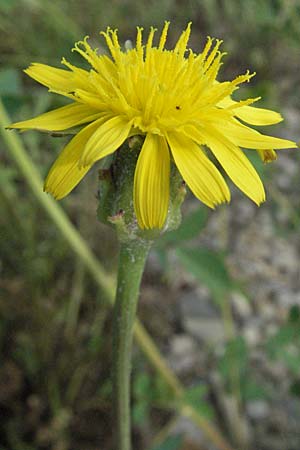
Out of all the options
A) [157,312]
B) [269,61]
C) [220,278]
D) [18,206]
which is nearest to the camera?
[220,278]

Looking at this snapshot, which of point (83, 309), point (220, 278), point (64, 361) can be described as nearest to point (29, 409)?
point (64, 361)

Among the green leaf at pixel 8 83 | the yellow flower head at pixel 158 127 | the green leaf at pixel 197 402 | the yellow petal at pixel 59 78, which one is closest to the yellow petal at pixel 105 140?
the yellow flower head at pixel 158 127

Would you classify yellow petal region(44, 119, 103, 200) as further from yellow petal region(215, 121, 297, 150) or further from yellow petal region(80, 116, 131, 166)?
yellow petal region(215, 121, 297, 150)

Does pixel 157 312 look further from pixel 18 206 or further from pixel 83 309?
pixel 18 206

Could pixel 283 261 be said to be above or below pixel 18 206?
below

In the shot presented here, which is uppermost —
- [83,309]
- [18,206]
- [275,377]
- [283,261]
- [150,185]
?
[18,206]

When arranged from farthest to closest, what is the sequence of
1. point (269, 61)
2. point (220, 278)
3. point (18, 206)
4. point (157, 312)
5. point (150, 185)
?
point (269, 61) → point (157, 312) → point (18, 206) → point (220, 278) → point (150, 185)

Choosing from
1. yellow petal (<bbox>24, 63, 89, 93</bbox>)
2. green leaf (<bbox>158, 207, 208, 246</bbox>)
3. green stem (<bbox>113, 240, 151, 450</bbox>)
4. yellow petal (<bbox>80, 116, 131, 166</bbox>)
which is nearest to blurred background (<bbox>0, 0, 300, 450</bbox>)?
green leaf (<bbox>158, 207, 208, 246</bbox>)

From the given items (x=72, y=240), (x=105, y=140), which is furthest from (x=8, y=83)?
(x=105, y=140)
